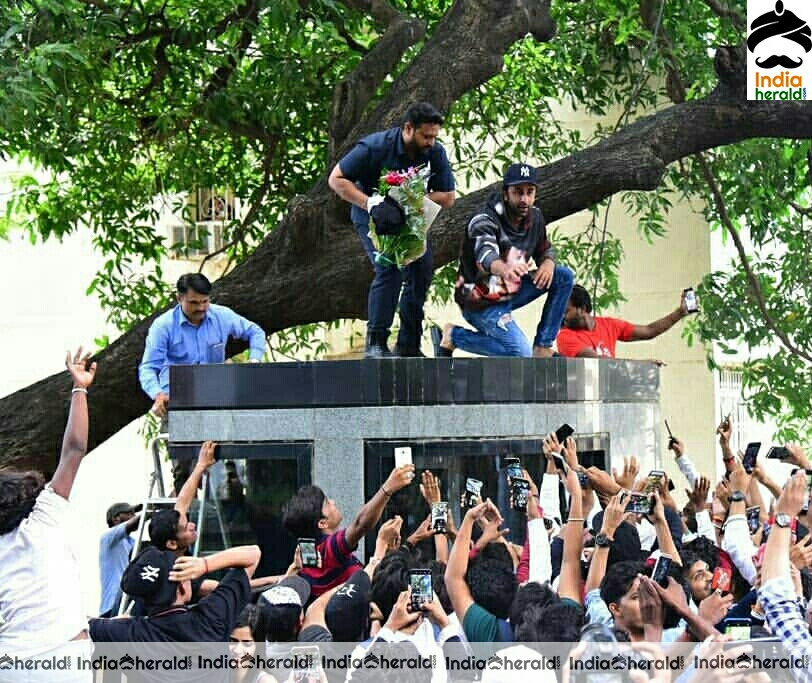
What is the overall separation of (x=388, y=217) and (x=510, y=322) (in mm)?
1316

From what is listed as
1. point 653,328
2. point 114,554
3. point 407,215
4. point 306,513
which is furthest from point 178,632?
point 653,328

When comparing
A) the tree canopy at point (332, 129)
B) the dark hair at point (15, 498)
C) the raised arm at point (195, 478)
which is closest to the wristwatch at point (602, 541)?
the raised arm at point (195, 478)

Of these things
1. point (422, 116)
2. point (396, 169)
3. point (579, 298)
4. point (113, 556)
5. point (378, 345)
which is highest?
point (422, 116)

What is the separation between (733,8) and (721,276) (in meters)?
3.12

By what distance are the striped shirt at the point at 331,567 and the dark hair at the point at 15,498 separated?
1151mm

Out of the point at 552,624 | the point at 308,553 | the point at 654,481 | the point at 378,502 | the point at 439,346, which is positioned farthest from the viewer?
the point at 439,346

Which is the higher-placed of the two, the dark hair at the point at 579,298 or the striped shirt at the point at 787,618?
the dark hair at the point at 579,298

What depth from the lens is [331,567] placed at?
6766 mm

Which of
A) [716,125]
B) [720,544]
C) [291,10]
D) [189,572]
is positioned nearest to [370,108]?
[291,10]

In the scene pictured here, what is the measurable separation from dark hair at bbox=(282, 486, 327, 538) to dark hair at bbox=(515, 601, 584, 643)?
72.6 inches

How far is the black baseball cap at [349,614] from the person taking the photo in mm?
5926

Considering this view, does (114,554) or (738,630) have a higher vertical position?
(114,554)

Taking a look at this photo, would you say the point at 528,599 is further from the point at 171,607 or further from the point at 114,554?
the point at 114,554

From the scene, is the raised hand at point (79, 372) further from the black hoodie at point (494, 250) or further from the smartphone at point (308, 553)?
the black hoodie at point (494, 250)
